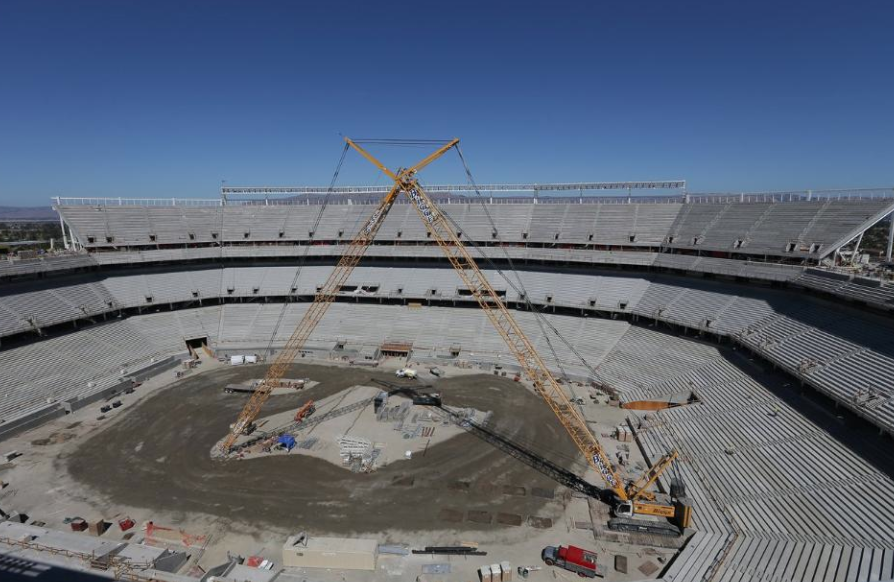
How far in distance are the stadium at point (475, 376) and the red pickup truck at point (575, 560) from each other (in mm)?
819

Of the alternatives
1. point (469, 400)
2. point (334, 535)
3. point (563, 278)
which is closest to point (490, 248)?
point (563, 278)

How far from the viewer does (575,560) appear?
21688mm

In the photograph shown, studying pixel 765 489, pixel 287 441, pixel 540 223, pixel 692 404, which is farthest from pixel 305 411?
pixel 540 223

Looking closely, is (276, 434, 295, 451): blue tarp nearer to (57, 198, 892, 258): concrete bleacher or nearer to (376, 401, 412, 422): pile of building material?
(376, 401, 412, 422): pile of building material

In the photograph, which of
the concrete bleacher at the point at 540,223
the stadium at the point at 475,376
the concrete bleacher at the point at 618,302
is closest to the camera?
the stadium at the point at 475,376

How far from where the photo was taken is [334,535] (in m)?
24.2

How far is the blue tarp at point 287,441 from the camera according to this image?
32.8 meters

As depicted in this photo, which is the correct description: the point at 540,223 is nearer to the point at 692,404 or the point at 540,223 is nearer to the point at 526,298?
the point at 526,298

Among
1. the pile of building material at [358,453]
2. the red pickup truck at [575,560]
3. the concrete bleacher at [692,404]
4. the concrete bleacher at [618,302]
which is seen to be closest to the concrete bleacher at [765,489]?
the concrete bleacher at [692,404]

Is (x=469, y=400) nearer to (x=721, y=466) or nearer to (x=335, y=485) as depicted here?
(x=335, y=485)

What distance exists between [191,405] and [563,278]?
44.0 meters

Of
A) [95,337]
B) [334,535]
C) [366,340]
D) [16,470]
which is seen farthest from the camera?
[366,340]

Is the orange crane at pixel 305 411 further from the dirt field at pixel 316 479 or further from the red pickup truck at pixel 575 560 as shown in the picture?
the red pickup truck at pixel 575 560

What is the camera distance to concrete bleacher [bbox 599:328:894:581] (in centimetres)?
1944
